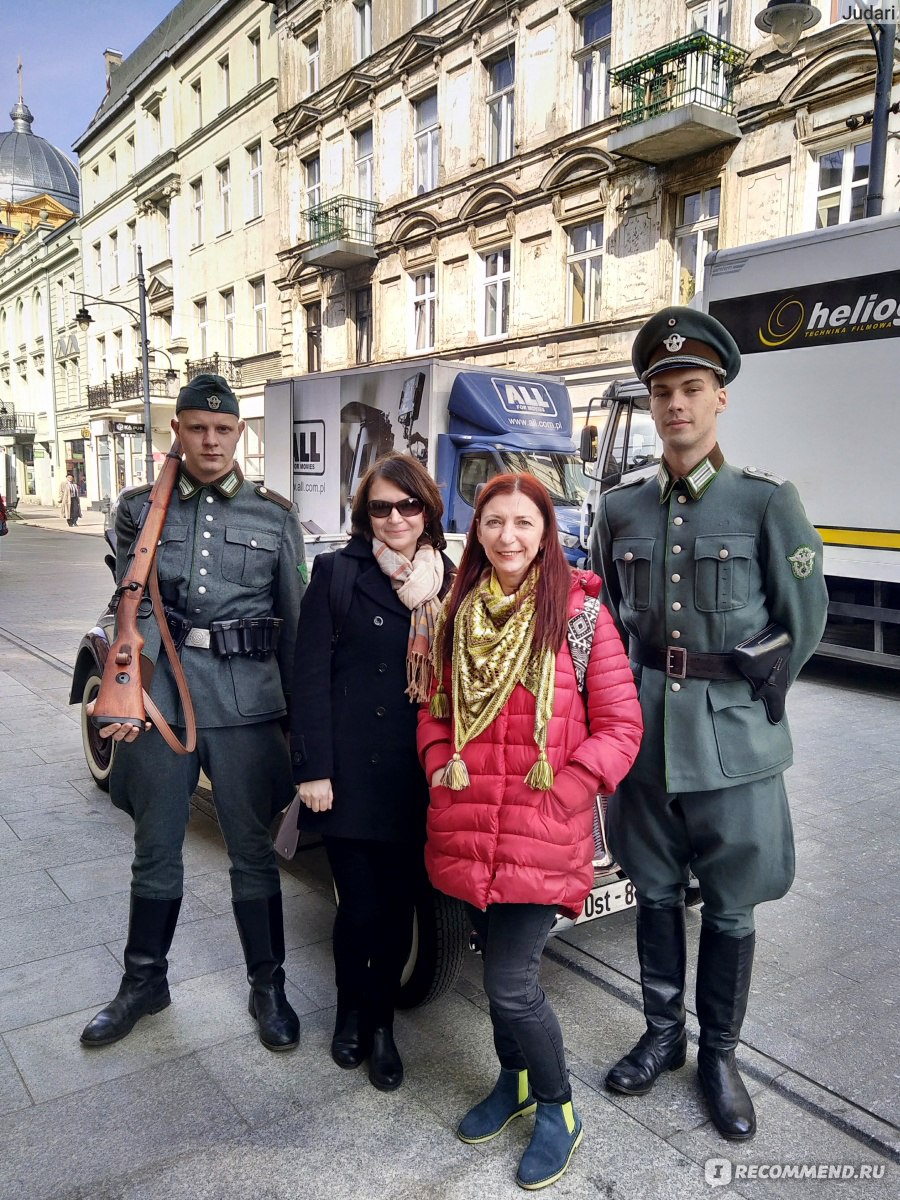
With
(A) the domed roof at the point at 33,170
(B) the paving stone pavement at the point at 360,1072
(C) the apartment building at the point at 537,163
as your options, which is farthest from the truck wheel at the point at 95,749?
(A) the domed roof at the point at 33,170

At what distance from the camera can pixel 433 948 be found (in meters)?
3.00

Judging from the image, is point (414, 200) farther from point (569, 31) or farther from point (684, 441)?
point (684, 441)

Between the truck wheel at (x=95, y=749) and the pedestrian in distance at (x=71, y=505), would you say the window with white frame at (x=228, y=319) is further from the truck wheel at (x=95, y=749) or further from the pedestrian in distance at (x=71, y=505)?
the truck wheel at (x=95, y=749)

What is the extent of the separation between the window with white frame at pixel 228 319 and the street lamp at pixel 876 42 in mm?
24499

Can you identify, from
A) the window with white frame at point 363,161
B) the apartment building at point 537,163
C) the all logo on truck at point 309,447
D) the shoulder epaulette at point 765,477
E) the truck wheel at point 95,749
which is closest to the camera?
the shoulder epaulette at point 765,477

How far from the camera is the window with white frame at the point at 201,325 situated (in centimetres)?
3278

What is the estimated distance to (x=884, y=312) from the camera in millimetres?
8039

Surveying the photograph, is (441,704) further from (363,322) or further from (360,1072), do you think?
(363,322)

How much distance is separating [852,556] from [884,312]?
83.8 inches

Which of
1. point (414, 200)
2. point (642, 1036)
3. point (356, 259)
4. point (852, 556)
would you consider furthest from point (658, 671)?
point (356, 259)

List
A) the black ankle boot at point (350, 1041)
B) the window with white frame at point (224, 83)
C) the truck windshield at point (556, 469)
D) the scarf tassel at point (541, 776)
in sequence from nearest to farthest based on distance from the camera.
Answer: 1. the scarf tassel at point (541, 776)
2. the black ankle boot at point (350, 1041)
3. the truck windshield at point (556, 469)
4. the window with white frame at point (224, 83)

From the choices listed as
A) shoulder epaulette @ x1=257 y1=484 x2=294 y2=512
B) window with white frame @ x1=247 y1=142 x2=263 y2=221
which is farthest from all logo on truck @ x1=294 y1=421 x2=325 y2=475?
window with white frame @ x1=247 y1=142 x2=263 y2=221

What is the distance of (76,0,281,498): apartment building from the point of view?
29.4 m

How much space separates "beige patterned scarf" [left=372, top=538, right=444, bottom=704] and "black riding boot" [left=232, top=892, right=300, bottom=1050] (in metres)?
0.96
